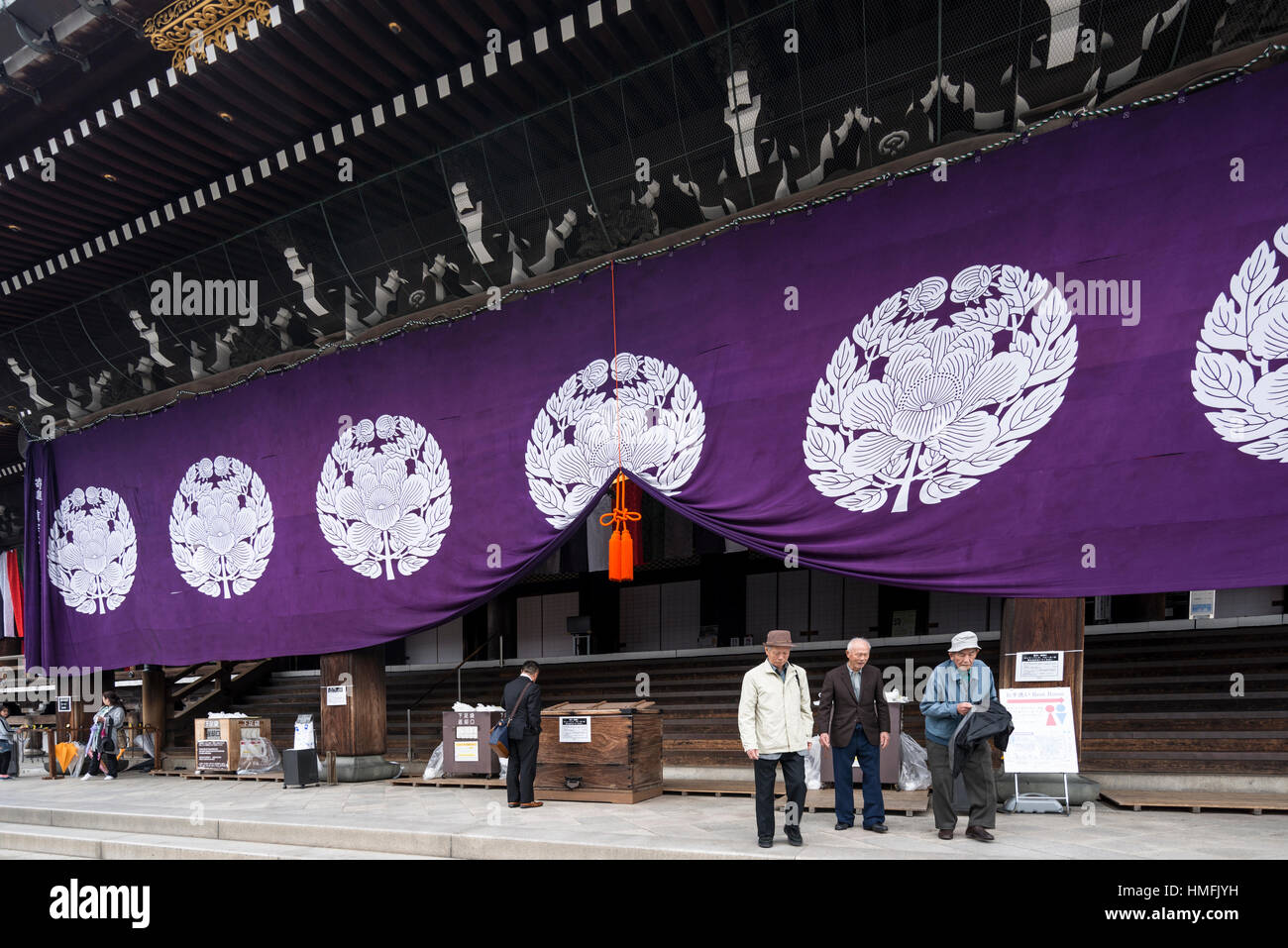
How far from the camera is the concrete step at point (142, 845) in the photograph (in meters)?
7.67

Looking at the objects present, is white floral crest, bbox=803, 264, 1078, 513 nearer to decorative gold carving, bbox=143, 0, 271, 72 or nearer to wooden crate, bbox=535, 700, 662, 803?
wooden crate, bbox=535, 700, 662, 803

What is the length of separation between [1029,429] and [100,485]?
13145 millimetres

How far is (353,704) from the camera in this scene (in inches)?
468

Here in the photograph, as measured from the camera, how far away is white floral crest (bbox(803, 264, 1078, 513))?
7.68 m

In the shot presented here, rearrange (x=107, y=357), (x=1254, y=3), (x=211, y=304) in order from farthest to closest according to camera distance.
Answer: (x=107, y=357) → (x=211, y=304) → (x=1254, y=3)

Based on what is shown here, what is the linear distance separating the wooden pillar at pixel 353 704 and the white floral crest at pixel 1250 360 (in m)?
9.34

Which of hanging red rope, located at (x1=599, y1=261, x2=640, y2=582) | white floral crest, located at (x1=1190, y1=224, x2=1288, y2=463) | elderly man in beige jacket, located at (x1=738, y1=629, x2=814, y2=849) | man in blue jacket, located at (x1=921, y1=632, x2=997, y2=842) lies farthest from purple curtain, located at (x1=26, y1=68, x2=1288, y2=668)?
elderly man in beige jacket, located at (x1=738, y1=629, x2=814, y2=849)

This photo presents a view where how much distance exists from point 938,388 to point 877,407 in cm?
54

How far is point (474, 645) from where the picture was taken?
20812 mm

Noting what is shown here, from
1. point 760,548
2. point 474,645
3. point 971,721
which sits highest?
point 760,548

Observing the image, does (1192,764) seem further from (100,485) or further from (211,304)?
(100,485)

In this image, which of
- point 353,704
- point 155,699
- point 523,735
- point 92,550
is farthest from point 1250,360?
point 155,699

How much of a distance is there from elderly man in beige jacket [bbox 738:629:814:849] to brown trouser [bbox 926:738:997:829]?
971 millimetres

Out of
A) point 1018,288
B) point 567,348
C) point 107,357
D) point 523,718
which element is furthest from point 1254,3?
point 107,357
